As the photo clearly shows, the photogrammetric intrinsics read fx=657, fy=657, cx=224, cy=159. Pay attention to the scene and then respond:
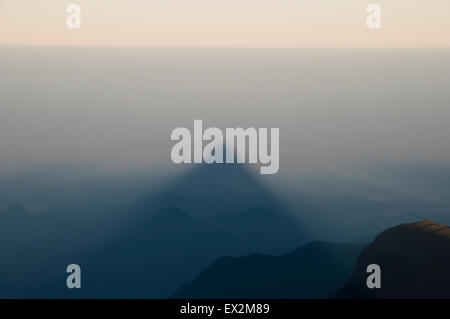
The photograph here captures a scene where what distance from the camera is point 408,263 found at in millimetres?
9133

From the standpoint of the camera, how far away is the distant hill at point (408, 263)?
28.9 feet

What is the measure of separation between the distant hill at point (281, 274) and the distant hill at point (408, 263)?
0.23 m

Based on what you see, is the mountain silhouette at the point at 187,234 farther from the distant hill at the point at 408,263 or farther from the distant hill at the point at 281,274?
the distant hill at the point at 408,263

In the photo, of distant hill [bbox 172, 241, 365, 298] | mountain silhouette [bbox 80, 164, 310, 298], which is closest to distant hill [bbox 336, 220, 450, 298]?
distant hill [bbox 172, 241, 365, 298]

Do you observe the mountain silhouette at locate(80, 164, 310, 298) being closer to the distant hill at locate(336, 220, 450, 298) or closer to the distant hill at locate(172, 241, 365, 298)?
the distant hill at locate(172, 241, 365, 298)

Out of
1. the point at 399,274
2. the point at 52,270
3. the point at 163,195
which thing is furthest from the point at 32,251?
the point at 399,274

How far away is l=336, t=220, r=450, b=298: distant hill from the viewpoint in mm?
8820

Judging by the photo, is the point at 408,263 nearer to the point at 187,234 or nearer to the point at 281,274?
the point at 281,274

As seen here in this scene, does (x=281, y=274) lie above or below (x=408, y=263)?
below

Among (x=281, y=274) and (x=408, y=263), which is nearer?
(x=408, y=263)

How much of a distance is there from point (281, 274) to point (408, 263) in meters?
1.77

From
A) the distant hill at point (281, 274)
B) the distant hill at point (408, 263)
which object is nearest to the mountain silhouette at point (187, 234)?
the distant hill at point (281, 274)

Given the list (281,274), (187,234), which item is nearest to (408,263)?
(281,274)

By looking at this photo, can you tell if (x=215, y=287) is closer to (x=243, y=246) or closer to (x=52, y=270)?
(x=243, y=246)
